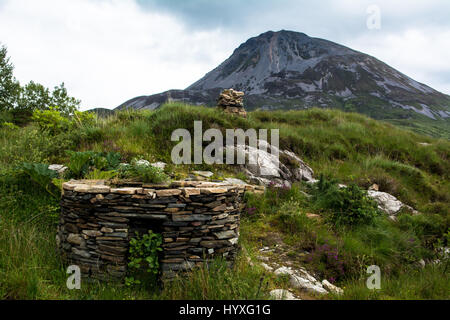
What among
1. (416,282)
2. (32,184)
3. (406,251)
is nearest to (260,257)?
(416,282)

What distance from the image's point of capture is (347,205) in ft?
20.4

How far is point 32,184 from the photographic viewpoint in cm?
589

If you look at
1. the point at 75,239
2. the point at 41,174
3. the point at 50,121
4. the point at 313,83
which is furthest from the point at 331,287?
the point at 313,83

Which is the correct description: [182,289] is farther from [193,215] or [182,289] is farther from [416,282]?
[416,282]

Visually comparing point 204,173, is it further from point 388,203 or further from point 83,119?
point 83,119

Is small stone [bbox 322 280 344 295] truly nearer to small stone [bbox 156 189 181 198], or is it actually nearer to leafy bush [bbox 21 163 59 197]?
small stone [bbox 156 189 181 198]

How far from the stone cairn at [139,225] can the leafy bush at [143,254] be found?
4.0 inches

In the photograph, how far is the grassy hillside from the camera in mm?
3588

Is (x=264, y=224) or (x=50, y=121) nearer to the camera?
(x=264, y=224)

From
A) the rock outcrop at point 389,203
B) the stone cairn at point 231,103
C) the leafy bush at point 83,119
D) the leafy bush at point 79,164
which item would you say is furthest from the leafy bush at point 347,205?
the leafy bush at point 83,119

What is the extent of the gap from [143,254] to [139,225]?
1.47ft

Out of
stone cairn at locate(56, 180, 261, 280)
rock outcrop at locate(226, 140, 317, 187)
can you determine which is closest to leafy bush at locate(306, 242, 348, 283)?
stone cairn at locate(56, 180, 261, 280)

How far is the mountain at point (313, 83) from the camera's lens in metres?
92.4
